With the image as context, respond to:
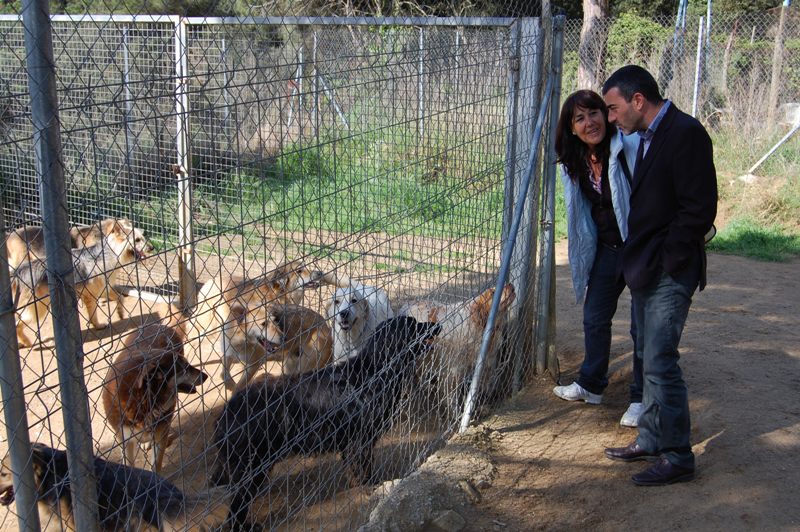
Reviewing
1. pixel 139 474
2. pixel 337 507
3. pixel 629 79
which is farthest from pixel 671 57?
pixel 139 474

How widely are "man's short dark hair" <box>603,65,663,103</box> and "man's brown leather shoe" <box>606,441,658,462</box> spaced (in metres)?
1.83

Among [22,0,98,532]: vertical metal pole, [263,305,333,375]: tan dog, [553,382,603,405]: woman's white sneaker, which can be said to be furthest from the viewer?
[553,382,603,405]: woman's white sneaker

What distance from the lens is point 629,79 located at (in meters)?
3.42

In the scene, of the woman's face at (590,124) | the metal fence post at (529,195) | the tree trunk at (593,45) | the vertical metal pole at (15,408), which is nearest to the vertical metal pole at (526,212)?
the metal fence post at (529,195)

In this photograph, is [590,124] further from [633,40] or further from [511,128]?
[633,40]

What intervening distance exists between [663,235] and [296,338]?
6.01 feet

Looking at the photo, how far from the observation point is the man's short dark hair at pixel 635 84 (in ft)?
11.1

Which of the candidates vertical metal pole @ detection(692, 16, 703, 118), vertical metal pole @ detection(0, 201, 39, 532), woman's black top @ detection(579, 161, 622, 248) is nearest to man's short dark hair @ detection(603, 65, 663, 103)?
woman's black top @ detection(579, 161, 622, 248)

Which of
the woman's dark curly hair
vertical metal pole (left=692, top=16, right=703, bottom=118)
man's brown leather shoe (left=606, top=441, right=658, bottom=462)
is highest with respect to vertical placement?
vertical metal pole (left=692, top=16, right=703, bottom=118)

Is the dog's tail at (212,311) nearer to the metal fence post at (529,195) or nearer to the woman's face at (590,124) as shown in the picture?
the metal fence post at (529,195)

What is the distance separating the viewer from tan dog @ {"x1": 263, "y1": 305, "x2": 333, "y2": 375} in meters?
3.83

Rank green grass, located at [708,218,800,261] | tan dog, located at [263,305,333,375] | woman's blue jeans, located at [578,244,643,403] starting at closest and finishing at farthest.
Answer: tan dog, located at [263,305,333,375]
woman's blue jeans, located at [578,244,643,403]
green grass, located at [708,218,800,261]

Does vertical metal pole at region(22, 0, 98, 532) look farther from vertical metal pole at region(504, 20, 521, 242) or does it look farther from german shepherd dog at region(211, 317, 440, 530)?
vertical metal pole at region(504, 20, 521, 242)

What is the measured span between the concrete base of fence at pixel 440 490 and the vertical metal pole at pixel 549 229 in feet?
3.25
